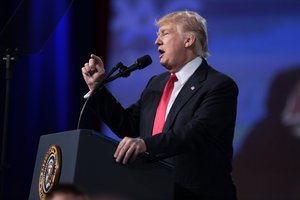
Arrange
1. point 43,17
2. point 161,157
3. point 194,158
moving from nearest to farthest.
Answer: point 161,157
point 194,158
point 43,17

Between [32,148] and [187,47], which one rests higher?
[187,47]

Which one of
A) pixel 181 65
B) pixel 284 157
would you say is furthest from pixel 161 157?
pixel 284 157

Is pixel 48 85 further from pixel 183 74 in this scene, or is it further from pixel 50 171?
pixel 50 171

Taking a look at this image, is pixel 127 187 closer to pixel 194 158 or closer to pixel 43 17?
pixel 194 158

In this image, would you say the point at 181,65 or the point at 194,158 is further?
the point at 181,65

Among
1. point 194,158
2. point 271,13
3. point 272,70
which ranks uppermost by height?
point 271,13

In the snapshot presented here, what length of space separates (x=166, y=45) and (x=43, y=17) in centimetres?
102

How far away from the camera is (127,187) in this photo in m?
1.86

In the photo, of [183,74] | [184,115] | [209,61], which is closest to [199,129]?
[184,115]

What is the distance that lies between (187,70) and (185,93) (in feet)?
0.60

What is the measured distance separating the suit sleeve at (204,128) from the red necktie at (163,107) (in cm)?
13

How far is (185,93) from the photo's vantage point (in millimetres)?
2406

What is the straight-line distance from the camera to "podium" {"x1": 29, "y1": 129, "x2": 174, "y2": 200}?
1.77 metres

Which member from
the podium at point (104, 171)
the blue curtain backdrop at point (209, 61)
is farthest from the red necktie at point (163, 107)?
the blue curtain backdrop at point (209, 61)
